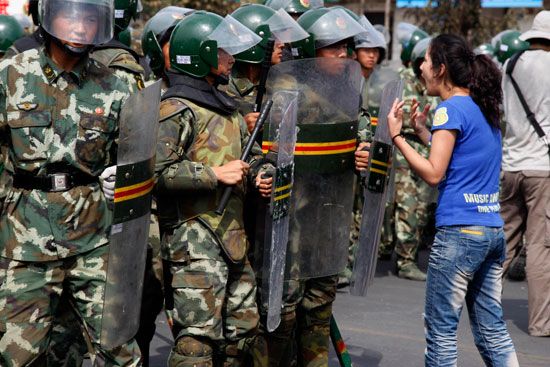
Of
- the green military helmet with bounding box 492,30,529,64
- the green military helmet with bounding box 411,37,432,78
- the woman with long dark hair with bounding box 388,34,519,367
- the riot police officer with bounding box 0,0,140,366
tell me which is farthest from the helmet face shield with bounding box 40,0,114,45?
the green military helmet with bounding box 492,30,529,64

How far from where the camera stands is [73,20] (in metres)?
4.56

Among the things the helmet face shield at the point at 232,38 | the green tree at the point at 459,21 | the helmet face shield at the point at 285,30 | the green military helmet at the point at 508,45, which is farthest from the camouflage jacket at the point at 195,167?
the green tree at the point at 459,21

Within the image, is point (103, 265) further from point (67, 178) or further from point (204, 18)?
point (204, 18)

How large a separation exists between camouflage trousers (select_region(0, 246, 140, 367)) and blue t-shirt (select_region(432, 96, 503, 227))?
5.35 ft

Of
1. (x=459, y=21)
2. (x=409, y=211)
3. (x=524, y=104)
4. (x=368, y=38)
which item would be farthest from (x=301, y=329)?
(x=459, y=21)

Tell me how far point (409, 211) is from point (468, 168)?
487cm

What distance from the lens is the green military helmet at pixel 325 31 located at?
5.83 metres

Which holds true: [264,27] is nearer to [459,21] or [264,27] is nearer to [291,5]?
[291,5]

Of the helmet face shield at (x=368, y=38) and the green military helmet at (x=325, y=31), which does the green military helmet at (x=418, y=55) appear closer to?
the helmet face shield at (x=368, y=38)

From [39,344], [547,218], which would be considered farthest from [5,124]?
[547,218]

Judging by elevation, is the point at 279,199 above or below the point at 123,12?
below

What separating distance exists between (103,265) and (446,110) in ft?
5.70

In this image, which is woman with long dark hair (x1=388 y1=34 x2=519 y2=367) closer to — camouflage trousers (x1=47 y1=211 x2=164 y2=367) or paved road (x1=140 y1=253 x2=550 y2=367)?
camouflage trousers (x1=47 y1=211 x2=164 y2=367)

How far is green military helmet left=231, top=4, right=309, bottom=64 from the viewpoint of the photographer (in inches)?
217
